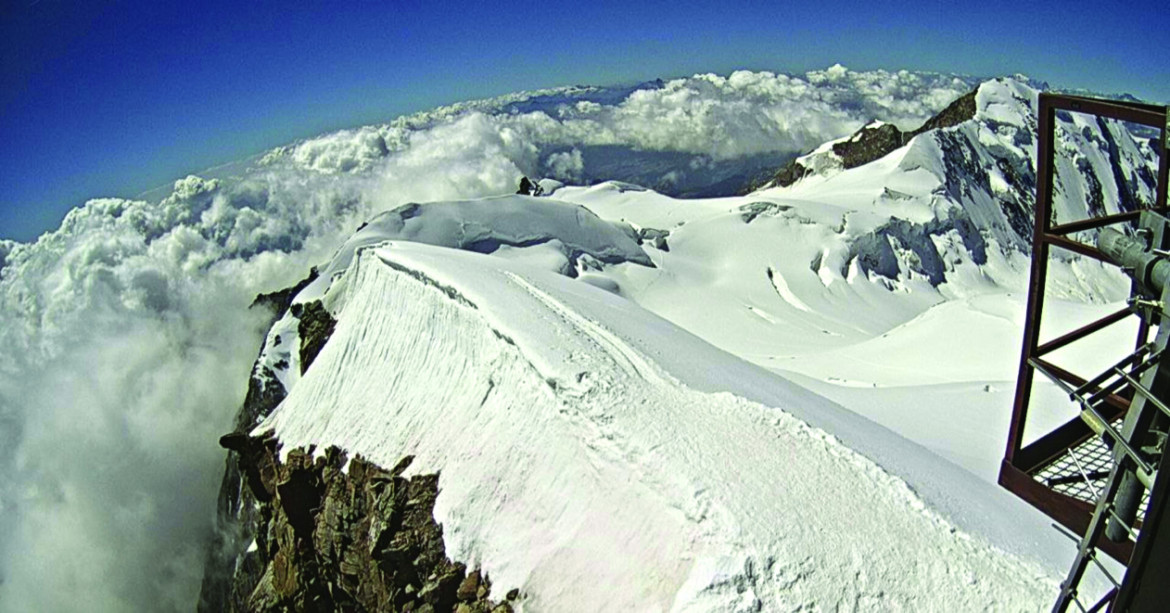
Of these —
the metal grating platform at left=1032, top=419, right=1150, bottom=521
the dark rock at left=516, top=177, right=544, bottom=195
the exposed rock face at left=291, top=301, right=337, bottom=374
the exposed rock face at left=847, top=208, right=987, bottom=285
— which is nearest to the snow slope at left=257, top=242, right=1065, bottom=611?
the metal grating platform at left=1032, top=419, right=1150, bottom=521

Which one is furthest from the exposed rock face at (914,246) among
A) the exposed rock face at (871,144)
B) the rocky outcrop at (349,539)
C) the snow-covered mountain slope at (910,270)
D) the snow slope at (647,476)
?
the rocky outcrop at (349,539)

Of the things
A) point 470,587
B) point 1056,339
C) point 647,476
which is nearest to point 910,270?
point 647,476

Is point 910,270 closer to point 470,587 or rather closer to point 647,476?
point 647,476

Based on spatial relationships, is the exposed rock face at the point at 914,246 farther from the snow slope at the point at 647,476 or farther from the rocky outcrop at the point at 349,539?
the rocky outcrop at the point at 349,539

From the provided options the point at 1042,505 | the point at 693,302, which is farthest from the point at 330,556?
the point at 693,302

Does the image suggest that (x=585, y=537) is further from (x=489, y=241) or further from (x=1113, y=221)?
(x=489, y=241)
